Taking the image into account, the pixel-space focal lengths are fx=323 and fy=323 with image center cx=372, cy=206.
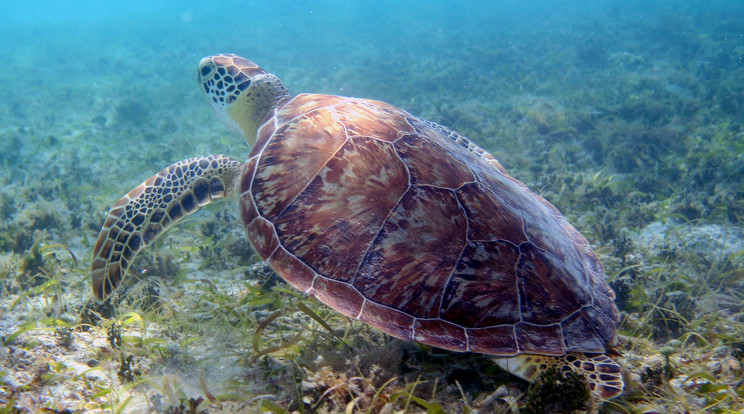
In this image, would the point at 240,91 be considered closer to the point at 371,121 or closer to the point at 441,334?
the point at 371,121

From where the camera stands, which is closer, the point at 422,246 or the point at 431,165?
the point at 422,246

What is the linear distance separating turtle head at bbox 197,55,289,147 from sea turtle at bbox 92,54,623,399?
1269mm

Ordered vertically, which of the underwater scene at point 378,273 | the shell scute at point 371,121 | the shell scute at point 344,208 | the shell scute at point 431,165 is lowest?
the underwater scene at point 378,273

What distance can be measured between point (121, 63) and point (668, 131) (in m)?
20.8

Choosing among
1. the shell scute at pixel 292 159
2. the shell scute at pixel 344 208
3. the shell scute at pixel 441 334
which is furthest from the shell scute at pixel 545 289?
the shell scute at pixel 292 159

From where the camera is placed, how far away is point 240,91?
12.4 ft

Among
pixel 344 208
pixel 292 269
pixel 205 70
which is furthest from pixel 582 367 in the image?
pixel 205 70

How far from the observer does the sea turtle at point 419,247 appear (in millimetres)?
1608

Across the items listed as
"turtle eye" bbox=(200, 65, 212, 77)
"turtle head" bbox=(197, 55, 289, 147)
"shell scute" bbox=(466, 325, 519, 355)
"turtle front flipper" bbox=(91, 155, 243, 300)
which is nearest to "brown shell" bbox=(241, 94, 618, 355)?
"shell scute" bbox=(466, 325, 519, 355)

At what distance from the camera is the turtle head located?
367 cm

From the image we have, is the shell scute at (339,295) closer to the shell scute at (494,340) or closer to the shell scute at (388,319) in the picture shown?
the shell scute at (388,319)

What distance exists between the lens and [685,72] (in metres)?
10.5

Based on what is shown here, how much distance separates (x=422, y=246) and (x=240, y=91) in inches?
123

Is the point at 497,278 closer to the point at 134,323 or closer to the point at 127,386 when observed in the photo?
the point at 127,386
